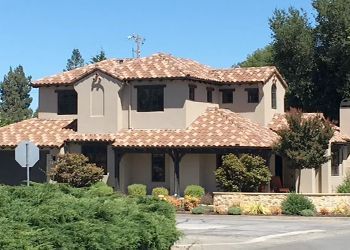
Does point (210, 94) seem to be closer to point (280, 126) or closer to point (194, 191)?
point (280, 126)

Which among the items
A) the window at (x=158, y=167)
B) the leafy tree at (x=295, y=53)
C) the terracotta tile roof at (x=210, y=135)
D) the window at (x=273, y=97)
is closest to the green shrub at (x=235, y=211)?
the terracotta tile roof at (x=210, y=135)

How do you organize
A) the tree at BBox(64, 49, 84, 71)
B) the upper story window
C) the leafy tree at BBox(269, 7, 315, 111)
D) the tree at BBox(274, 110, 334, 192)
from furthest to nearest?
1. the tree at BBox(64, 49, 84, 71)
2. the leafy tree at BBox(269, 7, 315, 111)
3. the upper story window
4. the tree at BBox(274, 110, 334, 192)

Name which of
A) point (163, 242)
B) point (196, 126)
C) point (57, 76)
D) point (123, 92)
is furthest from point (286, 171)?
point (163, 242)

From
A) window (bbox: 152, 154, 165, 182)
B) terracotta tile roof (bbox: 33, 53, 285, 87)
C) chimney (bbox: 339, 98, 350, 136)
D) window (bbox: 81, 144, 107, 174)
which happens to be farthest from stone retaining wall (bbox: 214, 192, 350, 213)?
chimney (bbox: 339, 98, 350, 136)

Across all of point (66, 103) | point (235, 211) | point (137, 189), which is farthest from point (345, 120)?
point (66, 103)

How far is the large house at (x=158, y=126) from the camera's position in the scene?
38719 mm

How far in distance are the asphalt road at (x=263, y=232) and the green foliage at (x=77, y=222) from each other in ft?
11.3

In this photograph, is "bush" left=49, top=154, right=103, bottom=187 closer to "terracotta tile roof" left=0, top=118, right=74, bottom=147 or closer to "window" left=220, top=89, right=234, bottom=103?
"terracotta tile roof" left=0, top=118, right=74, bottom=147

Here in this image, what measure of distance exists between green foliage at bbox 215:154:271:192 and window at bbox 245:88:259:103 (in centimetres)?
707

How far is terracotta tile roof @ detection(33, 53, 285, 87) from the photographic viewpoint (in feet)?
131

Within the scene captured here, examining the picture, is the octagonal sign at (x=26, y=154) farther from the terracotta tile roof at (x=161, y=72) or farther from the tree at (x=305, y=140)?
the terracotta tile roof at (x=161, y=72)

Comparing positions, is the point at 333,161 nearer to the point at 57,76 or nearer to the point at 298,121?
the point at 298,121

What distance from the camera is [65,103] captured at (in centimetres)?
4328

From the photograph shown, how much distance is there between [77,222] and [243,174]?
23.7 meters
